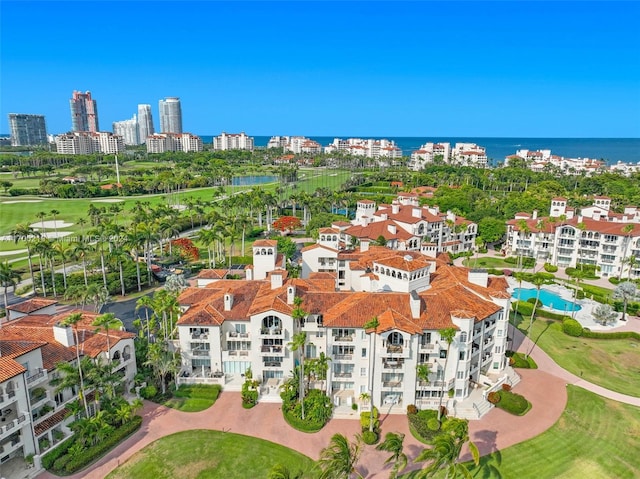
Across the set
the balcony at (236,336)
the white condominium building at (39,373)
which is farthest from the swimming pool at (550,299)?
the white condominium building at (39,373)

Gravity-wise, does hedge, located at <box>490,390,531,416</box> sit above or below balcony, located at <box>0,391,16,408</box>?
below

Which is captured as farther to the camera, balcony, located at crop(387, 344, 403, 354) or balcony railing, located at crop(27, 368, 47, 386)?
balcony, located at crop(387, 344, 403, 354)

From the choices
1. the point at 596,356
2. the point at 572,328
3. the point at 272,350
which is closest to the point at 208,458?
the point at 272,350

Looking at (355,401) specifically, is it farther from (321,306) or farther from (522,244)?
(522,244)

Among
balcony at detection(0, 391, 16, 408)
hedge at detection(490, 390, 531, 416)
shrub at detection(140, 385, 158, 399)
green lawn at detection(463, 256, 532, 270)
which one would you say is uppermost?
balcony at detection(0, 391, 16, 408)

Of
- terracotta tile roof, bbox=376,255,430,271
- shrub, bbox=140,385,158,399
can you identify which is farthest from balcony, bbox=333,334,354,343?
shrub, bbox=140,385,158,399

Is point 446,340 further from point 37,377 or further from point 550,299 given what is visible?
point 550,299

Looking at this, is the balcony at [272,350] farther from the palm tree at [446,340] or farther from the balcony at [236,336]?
the palm tree at [446,340]

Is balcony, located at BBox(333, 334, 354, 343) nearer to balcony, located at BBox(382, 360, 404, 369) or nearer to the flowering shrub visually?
balcony, located at BBox(382, 360, 404, 369)
